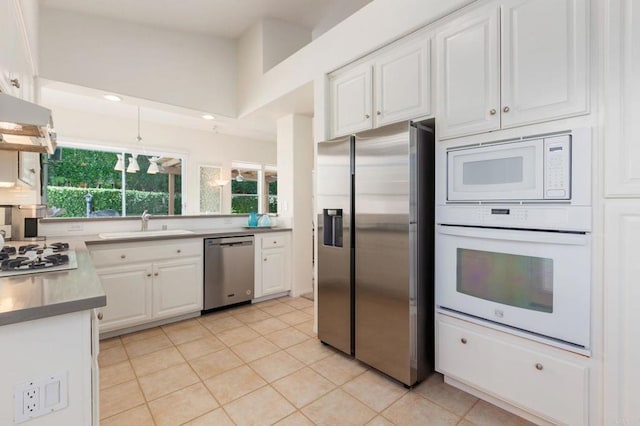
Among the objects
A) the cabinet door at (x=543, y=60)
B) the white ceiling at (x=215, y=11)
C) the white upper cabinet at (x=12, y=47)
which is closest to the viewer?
the white upper cabinet at (x=12, y=47)

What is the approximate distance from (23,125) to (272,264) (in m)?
2.82

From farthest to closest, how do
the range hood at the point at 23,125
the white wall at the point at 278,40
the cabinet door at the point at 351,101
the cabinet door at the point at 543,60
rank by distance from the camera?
1. the white wall at the point at 278,40
2. the cabinet door at the point at 351,101
3. the cabinet door at the point at 543,60
4. the range hood at the point at 23,125

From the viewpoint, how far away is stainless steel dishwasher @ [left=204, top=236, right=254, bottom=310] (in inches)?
131

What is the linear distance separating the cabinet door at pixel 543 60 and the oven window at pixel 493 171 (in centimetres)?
21

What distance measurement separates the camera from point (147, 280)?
2.93m

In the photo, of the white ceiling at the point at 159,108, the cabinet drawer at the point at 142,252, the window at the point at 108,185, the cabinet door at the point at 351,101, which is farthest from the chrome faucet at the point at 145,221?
the window at the point at 108,185

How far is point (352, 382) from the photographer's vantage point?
2.10 meters

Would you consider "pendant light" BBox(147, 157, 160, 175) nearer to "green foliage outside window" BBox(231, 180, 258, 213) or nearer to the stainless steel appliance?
"green foliage outside window" BBox(231, 180, 258, 213)

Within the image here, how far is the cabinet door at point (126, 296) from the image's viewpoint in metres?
2.72

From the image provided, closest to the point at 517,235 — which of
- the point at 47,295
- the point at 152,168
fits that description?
the point at 47,295

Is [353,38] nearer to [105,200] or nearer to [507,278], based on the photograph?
[507,278]

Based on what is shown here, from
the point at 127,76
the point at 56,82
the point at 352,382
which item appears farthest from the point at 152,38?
the point at 352,382

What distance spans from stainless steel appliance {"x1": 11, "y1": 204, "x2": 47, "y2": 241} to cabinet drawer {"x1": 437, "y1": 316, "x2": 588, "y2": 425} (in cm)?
328

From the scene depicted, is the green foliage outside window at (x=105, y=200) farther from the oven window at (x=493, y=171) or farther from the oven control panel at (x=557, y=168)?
the oven control panel at (x=557, y=168)
